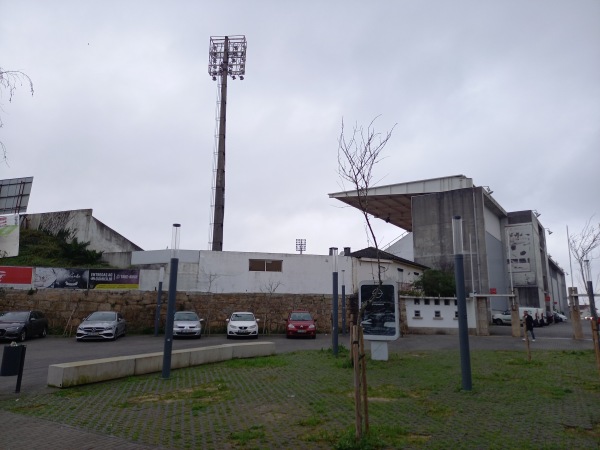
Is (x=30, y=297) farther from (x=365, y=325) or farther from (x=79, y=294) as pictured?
(x=365, y=325)

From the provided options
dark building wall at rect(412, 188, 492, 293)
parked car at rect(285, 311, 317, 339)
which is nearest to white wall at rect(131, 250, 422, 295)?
parked car at rect(285, 311, 317, 339)

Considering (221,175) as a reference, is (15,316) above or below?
below

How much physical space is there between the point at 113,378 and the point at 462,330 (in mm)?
7759

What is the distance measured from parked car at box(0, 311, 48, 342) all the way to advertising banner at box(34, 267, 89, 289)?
19.7 feet

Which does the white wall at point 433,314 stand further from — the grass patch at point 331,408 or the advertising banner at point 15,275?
the advertising banner at point 15,275

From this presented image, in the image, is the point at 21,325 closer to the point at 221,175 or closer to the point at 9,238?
the point at 9,238

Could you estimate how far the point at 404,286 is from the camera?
1453 inches

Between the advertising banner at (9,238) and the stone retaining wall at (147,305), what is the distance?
1204cm

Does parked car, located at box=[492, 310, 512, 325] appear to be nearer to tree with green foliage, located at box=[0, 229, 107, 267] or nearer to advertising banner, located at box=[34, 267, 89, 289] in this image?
tree with green foliage, located at box=[0, 229, 107, 267]

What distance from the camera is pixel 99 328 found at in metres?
20.3

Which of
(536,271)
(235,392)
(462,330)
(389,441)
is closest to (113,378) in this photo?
(235,392)

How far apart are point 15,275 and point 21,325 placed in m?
8.91

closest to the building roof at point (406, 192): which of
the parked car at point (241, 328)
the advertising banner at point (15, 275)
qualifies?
the parked car at point (241, 328)

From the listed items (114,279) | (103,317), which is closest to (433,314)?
(103,317)
